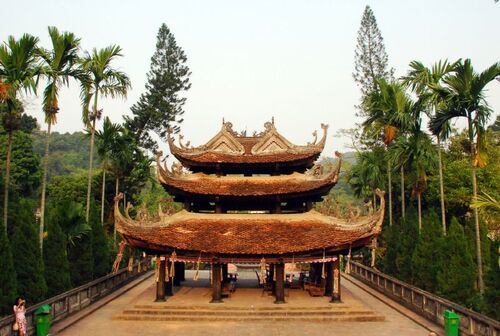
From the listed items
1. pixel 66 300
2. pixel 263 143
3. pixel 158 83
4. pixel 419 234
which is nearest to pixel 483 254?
pixel 419 234

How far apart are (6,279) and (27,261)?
198 cm

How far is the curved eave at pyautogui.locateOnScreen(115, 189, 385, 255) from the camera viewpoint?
73.3 ft

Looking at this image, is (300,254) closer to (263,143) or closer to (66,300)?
(263,143)

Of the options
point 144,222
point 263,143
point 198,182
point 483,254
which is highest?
point 263,143

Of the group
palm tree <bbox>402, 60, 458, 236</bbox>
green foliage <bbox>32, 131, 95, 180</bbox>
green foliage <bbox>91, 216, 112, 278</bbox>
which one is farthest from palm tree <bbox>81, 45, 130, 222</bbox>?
green foliage <bbox>32, 131, 95, 180</bbox>

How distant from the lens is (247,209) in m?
25.8

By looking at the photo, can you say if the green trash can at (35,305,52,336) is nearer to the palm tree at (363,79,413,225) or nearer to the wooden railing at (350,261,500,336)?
the wooden railing at (350,261,500,336)

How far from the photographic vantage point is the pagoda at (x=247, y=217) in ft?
74.1

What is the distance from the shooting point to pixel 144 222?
78.5 feet

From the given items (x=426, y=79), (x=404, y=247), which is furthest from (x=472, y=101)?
(x=404, y=247)

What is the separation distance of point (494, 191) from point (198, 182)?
28587 millimetres

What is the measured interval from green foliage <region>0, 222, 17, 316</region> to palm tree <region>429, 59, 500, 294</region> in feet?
60.9

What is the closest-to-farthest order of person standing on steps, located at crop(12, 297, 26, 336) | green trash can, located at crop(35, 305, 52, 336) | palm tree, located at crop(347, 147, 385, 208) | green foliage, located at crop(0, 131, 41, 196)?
person standing on steps, located at crop(12, 297, 26, 336) → green trash can, located at crop(35, 305, 52, 336) → palm tree, located at crop(347, 147, 385, 208) → green foliage, located at crop(0, 131, 41, 196)

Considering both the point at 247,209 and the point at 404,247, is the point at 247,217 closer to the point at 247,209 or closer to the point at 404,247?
the point at 247,209
